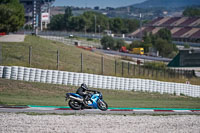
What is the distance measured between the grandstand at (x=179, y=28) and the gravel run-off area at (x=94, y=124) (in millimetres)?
103418

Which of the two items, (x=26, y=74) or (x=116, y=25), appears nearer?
(x=26, y=74)

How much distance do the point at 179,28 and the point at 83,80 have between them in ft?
395

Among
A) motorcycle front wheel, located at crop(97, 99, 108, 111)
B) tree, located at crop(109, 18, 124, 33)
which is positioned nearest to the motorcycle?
motorcycle front wheel, located at crop(97, 99, 108, 111)

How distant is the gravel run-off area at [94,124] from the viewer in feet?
43.5

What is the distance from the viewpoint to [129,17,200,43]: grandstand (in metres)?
128

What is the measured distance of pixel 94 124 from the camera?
14.4m

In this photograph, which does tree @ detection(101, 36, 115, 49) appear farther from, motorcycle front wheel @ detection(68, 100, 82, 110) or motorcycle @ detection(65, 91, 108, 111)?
motorcycle front wheel @ detection(68, 100, 82, 110)

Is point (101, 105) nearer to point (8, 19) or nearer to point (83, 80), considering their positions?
point (83, 80)

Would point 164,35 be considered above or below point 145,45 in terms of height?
above

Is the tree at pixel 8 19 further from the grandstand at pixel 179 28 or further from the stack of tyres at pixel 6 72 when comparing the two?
the grandstand at pixel 179 28

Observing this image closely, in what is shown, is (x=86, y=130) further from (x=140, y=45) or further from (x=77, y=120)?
(x=140, y=45)

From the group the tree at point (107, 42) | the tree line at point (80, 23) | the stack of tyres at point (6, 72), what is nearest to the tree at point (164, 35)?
the tree line at point (80, 23)

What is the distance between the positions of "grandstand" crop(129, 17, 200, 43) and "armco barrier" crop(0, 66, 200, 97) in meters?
86.5

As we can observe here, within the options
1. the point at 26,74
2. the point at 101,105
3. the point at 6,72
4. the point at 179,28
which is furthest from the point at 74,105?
the point at 179,28
